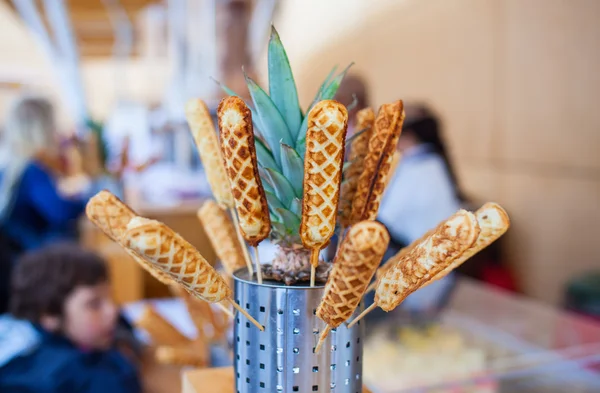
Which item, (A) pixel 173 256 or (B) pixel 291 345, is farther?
(B) pixel 291 345

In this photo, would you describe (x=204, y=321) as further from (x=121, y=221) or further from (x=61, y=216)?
(x=61, y=216)

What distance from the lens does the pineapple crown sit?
2.22 feet

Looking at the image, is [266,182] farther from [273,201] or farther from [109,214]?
[109,214]

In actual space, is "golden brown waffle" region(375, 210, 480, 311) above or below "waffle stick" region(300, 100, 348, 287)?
below

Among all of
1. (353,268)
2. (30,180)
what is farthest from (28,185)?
(353,268)

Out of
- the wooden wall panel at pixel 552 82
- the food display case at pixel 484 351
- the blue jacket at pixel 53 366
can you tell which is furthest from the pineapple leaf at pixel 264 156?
the wooden wall panel at pixel 552 82

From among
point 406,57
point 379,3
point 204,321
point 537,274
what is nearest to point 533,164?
point 537,274

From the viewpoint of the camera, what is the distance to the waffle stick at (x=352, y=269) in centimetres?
51

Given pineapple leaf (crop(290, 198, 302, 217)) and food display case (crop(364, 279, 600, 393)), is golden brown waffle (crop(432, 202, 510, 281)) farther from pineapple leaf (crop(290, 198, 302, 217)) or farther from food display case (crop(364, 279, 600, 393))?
food display case (crop(364, 279, 600, 393))

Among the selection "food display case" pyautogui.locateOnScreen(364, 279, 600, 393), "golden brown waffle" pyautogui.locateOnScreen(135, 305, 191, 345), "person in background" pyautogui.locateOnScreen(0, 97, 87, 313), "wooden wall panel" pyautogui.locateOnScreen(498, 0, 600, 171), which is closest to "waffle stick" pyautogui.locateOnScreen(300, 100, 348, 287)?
"golden brown waffle" pyautogui.locateOnScreen(135, 305, 191, 345)

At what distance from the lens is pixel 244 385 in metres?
0.72

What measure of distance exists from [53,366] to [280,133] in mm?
1323

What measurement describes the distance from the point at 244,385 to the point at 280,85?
35cm

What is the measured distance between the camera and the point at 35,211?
3.23 metres
